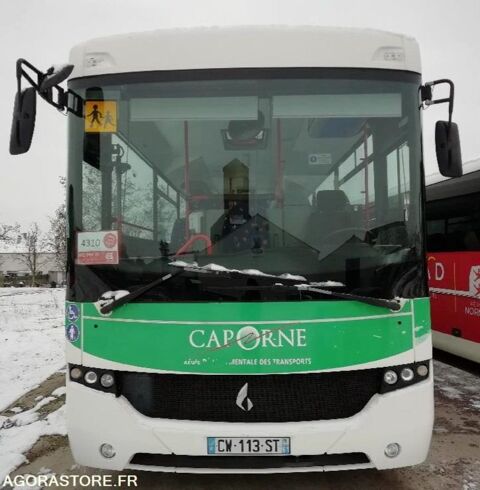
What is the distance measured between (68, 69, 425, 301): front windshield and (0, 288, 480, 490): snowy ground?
1557mm

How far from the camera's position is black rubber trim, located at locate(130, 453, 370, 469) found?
3.07 m

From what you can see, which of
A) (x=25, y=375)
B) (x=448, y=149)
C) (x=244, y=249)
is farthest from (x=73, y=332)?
(x=25, y=375)

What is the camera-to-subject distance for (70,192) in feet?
11.1

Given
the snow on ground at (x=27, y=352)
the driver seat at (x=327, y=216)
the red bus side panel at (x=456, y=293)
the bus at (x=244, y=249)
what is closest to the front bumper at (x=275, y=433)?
the bus at (x=244, y=249)

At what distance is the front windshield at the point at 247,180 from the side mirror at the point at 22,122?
0.92 feet

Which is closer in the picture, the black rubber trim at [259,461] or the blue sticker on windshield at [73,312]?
the black rubber trim at [259,461]

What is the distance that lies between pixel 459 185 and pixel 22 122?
6302 mm

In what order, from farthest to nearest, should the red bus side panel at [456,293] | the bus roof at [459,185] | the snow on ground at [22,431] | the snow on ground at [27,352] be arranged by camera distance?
the bus roof at [459,185], the red bus side panel at [456,293], the snow on ground at [27,352], the snow on ground at [22,431]

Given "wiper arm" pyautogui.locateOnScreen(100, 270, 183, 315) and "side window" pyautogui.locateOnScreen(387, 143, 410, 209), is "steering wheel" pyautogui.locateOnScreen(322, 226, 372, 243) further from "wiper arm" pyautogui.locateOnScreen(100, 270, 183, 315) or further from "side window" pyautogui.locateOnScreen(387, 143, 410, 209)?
"wiper arm" pyautogui.locateOnScreen(100, 270, 183, 315)

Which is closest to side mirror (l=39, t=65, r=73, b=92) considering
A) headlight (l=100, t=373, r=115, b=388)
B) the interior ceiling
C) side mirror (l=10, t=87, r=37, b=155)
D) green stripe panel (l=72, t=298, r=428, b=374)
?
side mirror (l=10, t=87, r=37, b=155)

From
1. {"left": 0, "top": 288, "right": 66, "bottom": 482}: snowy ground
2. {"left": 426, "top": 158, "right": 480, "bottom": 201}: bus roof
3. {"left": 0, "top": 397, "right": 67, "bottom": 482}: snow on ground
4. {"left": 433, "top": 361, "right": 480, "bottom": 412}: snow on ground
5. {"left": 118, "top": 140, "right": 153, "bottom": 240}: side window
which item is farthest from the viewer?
{"left": 426, "top": 158, "right": 480, "bottom": 201}: bus roof

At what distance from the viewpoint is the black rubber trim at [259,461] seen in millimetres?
3074

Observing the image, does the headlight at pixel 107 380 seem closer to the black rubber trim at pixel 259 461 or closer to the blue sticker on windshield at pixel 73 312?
the blue sticker on windshield at pixel 73 312

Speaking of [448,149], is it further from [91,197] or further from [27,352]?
[27,352]
